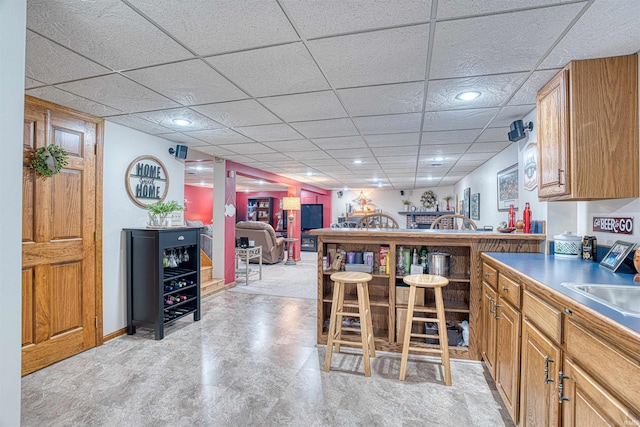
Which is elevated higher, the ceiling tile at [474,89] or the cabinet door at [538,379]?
the ceiling tile at [474,89]

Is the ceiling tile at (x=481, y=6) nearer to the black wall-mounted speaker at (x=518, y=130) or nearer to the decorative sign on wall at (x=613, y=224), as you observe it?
the decorative sign on wall at (x=613, y=224)

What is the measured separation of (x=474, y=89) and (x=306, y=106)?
130 cm

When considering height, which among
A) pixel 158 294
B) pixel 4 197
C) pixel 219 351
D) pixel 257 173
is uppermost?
pixel 257 173

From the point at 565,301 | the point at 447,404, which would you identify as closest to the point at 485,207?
Answer: the point at 447,404

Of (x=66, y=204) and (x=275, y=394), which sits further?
(x=66, y=204)

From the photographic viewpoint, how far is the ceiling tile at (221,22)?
136 centimetres

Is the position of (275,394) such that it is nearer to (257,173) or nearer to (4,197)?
(4,197)

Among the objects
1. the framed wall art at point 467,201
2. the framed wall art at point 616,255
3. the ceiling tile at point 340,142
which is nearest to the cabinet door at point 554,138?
the framed wall art at point 616,255

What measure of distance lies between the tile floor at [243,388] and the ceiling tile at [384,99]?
7.12 feet

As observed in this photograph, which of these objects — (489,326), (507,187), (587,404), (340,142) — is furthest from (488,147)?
(587,404)

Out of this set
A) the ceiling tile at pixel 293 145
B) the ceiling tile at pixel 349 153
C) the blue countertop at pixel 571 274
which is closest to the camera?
the blue countertop at pixel 571 274

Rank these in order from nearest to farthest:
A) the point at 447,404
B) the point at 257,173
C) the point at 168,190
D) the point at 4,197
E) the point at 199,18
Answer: the point at 4,197 < the point at 199,18 < the point at 447,404 < the point at 168,190 < the point at 257,173

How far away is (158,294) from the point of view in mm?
3129

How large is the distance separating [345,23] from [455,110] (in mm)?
1619
